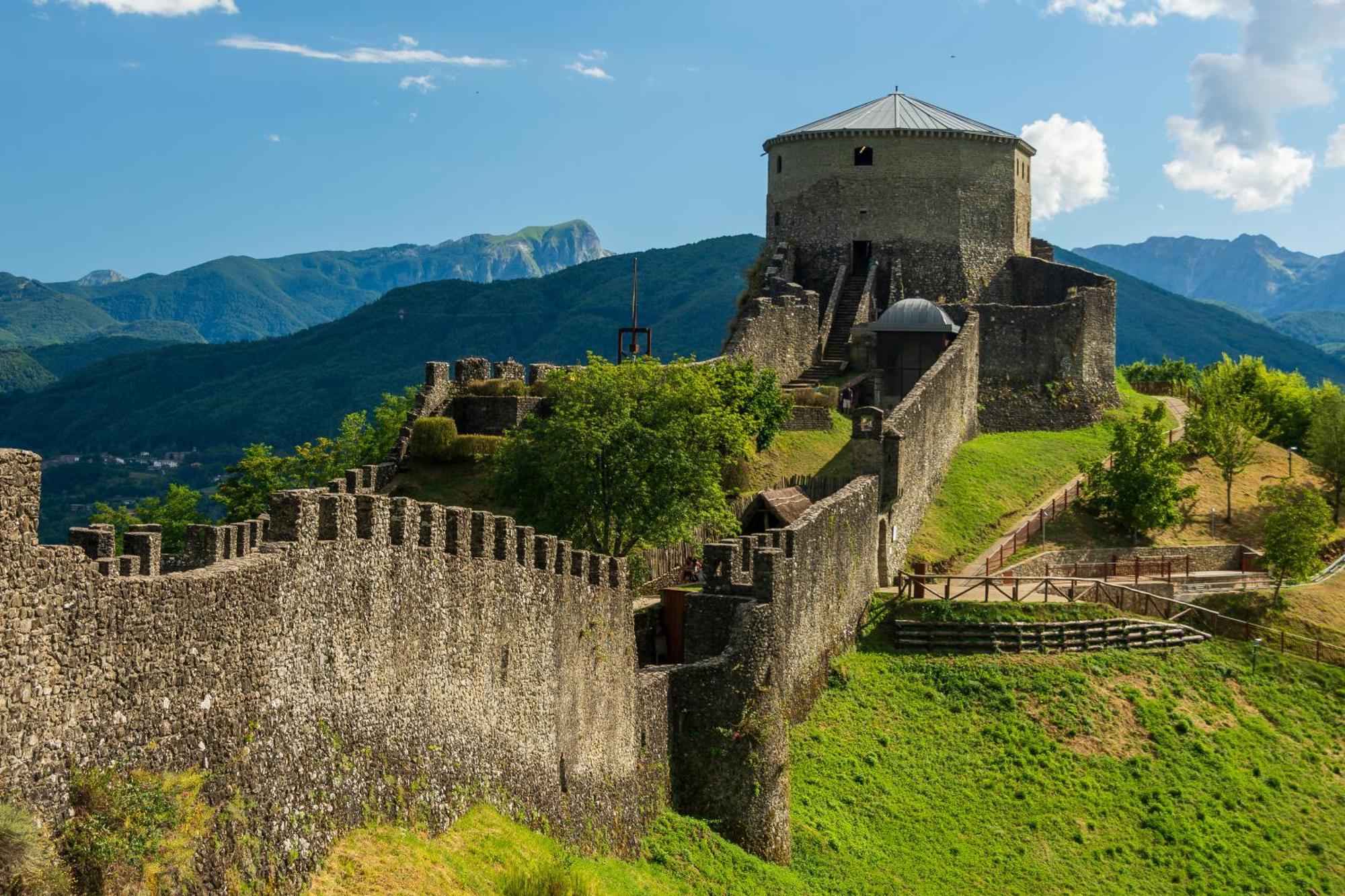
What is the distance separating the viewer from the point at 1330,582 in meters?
56.6

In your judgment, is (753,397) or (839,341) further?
(839,341)

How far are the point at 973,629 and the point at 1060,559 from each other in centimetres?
776

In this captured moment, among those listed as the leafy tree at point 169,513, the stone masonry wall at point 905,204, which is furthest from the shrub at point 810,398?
the leafy tree at point 169,513

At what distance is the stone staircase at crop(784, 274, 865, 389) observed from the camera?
2482 inches

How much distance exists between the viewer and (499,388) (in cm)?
5091

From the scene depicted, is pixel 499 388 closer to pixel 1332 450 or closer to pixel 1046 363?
pixel 1046 363

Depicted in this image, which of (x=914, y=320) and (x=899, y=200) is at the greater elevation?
(x=899, y=200)

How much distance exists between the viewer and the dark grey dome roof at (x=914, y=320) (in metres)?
62.5

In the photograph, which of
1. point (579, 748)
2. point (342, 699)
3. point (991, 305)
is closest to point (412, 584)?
point (342, 699)

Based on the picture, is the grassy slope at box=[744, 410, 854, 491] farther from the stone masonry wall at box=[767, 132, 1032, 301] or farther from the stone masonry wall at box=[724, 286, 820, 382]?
the stone masonry wall at box=[767, 132, 1032, 301]

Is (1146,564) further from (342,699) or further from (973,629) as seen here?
(342,699)

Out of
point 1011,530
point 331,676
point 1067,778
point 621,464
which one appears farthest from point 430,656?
point 1011,530

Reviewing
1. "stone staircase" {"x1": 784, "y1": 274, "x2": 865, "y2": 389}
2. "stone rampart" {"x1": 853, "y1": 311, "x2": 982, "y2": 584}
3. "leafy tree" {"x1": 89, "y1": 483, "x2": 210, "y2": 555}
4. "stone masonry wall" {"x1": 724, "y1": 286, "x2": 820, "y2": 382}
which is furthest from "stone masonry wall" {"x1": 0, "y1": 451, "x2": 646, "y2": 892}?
"stone staircase" {"x1": 784, "y1": 274, "x2": 865, "y2": 389}

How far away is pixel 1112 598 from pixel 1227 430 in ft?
47.8
